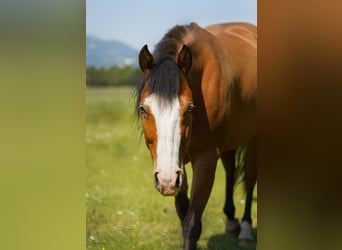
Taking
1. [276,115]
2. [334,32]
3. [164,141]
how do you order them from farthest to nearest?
[276,115]
[334,32]
[164,141]

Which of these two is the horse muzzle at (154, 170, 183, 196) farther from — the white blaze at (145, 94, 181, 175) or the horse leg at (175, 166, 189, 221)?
the horse leg at (175, 166, 189, 221)

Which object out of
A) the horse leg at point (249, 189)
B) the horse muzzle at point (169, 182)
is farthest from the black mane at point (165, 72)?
the horse leg at point (249, 189)

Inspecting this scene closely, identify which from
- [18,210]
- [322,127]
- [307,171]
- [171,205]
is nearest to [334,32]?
[322,127]

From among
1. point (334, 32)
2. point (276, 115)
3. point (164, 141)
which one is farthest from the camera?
point (276, 115)

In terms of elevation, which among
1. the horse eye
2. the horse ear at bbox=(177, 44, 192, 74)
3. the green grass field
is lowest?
the green grass field

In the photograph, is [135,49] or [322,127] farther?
[135,49]

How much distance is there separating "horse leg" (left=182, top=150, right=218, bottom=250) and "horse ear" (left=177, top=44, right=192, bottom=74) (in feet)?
1.31

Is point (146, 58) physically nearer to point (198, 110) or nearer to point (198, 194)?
point (198, 110)

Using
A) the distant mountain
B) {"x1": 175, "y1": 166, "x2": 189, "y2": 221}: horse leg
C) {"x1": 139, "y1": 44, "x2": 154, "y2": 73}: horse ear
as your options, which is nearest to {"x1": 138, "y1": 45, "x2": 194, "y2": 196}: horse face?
{"x1": 139, "y1": 44, "x2": 154, "y2": 73}: horse ear

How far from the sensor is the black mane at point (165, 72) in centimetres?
226

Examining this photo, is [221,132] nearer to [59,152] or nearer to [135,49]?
[135,49]

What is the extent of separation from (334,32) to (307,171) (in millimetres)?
672

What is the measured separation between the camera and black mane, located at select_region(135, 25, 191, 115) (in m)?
2.26

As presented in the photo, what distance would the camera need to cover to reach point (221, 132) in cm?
250
